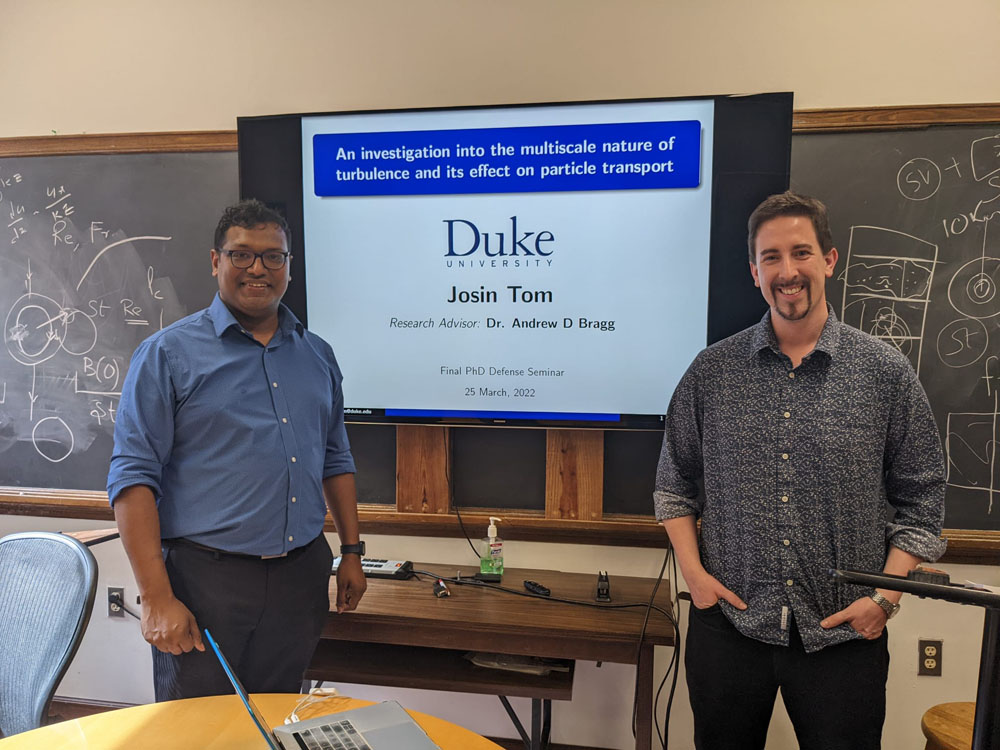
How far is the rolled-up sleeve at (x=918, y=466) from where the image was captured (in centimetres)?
149

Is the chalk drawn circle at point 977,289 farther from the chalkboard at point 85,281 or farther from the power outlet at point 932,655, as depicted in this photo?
the chalkboard at point 85,281

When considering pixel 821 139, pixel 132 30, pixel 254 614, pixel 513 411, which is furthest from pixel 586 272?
pixel 132 30

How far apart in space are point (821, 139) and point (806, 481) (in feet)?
4.19

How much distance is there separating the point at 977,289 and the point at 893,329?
0.93 feet

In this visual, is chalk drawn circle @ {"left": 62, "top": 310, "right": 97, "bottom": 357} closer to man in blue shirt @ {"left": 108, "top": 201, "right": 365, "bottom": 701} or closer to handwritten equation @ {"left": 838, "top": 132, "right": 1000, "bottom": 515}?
man in blue shirt @ {"left": 108, "top": 201, "right": 365, "bottom": 701}

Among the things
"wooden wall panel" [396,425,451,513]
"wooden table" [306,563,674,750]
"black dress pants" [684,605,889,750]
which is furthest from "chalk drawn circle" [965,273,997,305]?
"wooden wall panel" [396,425,451,513]

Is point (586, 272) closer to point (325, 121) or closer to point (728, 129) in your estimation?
point (728, 129)

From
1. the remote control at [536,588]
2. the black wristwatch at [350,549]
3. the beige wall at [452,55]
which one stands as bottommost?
the remote control at [536,588]

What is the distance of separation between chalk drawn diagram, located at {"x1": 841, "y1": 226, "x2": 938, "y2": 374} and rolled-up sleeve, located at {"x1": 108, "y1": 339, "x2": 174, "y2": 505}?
2.06m

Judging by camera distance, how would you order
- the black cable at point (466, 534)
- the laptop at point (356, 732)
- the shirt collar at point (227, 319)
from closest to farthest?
the laptop at point (356, 732)
the shirt collar at point (227, 319)
the black cable at point (466, 534)

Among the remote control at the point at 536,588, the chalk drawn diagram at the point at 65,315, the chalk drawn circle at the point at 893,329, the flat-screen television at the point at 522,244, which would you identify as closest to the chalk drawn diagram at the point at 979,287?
the chalk drawn circle at the point at 893,329

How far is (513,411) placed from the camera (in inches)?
89.7

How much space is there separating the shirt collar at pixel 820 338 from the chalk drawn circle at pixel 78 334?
97.4 inches

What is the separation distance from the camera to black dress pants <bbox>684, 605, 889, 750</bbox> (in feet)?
4.84
